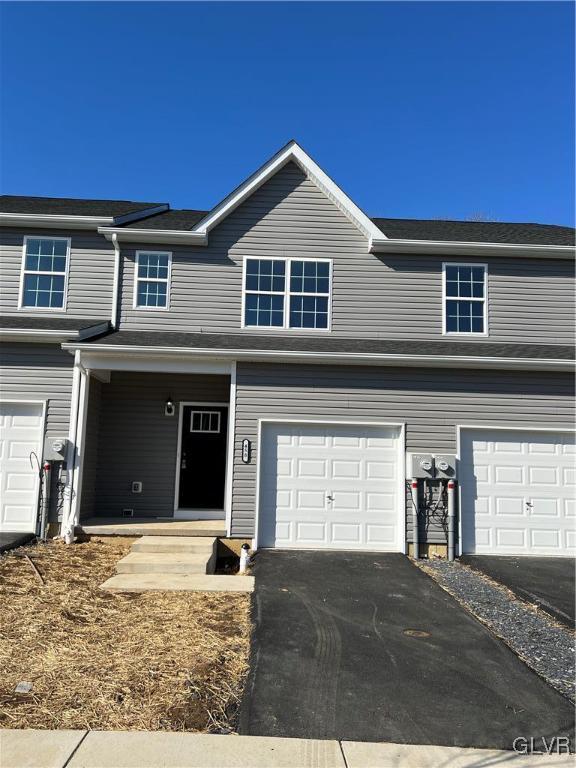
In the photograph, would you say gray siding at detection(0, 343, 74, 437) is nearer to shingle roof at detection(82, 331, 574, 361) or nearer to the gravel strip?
shingle roof at detection(82, 331, 574, 361)

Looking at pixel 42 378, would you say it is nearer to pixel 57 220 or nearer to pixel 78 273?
pixel 78 273

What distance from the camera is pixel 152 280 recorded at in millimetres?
10664

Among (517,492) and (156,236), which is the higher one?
(156,236)

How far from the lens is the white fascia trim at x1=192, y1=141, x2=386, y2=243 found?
10602mm

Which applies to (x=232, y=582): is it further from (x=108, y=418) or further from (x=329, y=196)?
(x=329, y=196)


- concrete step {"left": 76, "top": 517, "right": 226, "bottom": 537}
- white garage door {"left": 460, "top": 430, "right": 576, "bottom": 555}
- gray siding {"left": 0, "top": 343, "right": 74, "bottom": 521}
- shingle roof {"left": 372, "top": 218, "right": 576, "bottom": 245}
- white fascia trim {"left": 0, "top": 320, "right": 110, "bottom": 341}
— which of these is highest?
shingle roof {"left": 372, "top": 218, "right": 576, "bottom": 245}

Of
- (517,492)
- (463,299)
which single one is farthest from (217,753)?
(463,299)

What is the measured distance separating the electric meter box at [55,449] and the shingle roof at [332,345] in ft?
6.35

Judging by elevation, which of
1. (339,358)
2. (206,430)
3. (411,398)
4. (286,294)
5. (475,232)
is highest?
(475,232)

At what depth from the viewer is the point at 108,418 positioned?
10.7 meters

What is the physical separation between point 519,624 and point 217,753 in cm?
414

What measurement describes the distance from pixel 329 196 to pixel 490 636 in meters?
8.61
